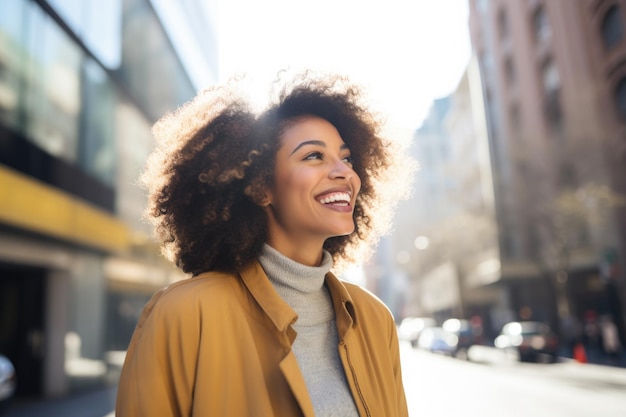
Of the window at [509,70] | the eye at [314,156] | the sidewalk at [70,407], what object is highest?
the window at [509,70]

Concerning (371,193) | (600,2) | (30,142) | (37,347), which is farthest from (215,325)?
(600,2)

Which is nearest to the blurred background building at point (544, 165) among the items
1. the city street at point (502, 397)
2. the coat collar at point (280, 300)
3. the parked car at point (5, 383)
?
the city street at point (502, 397)

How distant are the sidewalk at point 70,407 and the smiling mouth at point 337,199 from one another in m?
10.8

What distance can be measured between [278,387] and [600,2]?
33.5m

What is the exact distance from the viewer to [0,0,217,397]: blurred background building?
13.5 metres

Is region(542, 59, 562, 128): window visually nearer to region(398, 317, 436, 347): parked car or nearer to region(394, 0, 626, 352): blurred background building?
region(394, 0, 626, 352): blurred background building

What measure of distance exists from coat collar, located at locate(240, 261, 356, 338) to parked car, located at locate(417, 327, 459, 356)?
2927cm

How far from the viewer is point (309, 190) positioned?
2449 millimetres

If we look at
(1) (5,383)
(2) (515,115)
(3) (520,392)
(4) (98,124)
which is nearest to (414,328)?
(2) (515,115)

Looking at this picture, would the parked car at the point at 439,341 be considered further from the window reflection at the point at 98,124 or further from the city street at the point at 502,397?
the window reflection at the point at 98,124

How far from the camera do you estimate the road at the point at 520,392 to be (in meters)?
10.6

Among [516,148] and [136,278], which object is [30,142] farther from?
[516,148]

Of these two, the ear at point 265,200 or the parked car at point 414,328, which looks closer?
the ear at point 265,200

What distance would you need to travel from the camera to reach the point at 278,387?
2.05m
